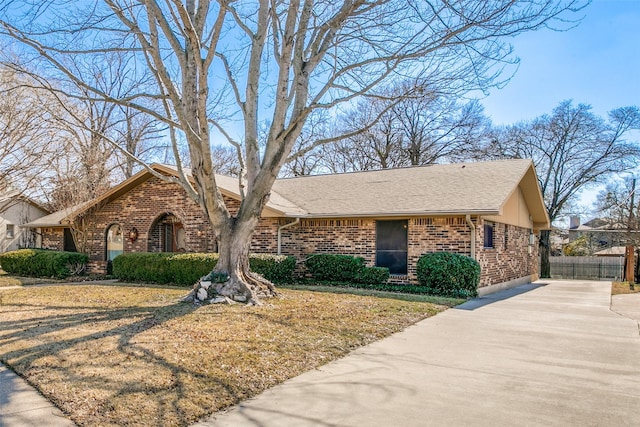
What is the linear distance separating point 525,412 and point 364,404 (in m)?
1.42

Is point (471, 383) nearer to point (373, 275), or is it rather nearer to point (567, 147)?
point (373, 275)

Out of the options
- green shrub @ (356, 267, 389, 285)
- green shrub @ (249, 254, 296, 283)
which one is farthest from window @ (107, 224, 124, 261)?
green shrub @ (356, 267, 389, 285)

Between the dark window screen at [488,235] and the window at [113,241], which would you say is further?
the window at [113,241]

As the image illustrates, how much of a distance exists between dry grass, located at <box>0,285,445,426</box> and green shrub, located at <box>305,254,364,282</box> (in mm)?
3398

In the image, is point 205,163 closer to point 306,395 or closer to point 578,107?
point 306,395

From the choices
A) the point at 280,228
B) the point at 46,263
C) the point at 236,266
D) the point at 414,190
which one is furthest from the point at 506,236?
the point at 46,263

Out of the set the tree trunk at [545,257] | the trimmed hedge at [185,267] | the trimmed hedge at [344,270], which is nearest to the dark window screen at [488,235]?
the trimmed hedge at [344,270]

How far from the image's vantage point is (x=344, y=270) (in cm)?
1355

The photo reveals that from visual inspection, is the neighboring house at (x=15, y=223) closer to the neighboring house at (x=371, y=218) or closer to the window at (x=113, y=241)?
the neighboring house at (x=371, y=218)

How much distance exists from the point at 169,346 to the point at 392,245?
29.6 ft

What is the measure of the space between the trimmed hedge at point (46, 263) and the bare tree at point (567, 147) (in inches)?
929

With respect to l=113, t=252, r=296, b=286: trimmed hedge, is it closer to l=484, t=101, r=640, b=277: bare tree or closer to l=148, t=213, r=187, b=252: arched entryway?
l=148, t=213, r=187, b=252: arched entryway

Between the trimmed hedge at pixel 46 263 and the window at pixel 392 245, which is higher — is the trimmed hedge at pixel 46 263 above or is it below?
below

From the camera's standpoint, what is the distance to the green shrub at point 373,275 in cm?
1309
